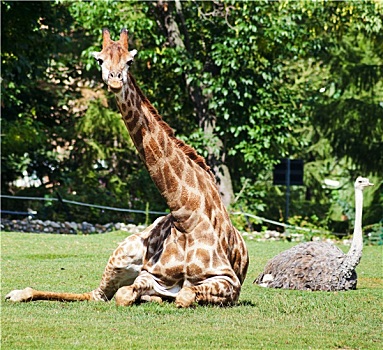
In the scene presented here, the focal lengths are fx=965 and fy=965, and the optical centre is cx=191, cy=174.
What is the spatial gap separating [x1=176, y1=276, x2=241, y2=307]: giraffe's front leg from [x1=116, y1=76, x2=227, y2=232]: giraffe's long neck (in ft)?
1.96

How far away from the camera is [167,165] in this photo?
388 inches

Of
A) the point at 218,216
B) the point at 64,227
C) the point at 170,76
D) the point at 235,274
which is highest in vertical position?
the point at 170,76

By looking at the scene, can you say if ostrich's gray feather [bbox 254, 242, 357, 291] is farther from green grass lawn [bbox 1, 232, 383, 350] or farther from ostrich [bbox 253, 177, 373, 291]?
green grass lawn [bbox 1, 232, 383, 350]

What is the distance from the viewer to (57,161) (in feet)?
104

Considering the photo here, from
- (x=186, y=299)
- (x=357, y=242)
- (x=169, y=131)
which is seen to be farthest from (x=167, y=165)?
(x=357, y=242)

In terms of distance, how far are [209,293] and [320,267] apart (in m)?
3.26

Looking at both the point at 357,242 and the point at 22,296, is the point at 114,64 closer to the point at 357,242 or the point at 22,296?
the point at 22,296

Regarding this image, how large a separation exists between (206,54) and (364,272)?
13.9 meters

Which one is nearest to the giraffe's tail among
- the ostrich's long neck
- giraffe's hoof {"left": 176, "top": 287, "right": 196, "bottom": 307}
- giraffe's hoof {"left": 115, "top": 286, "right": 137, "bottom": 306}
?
giraffe's hoof {"left": 115, "top": 286, "right": 137, "bottom": 306}

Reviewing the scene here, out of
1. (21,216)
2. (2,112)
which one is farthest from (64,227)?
(2,112)

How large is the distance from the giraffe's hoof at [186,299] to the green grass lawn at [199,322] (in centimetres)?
9

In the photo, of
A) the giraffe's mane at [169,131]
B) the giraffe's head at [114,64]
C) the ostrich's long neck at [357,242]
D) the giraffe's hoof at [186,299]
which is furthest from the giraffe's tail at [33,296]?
the ostrich's long neck at [357,242]

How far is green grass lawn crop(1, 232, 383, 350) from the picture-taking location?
7676 mm

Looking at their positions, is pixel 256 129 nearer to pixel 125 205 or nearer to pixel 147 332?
pixel 125 205
